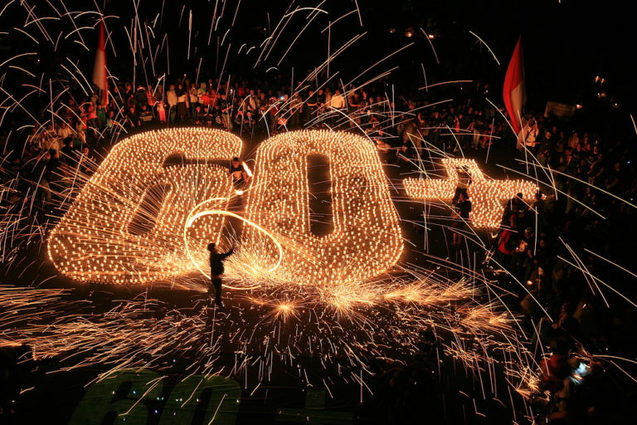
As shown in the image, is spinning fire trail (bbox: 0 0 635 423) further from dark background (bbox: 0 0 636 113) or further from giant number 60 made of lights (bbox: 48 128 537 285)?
dark background (bbox: 0 0 636 113)

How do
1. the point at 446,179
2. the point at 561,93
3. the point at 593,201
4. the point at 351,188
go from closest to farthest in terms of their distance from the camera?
the point at 593,201, the point at 351,188, the point at 446,179, the point at 561,93

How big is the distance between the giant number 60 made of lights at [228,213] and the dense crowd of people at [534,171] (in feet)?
4.26

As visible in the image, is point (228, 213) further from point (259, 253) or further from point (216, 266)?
point (259, 253)

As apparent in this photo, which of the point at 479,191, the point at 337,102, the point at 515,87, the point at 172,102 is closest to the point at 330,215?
the point at 479,191

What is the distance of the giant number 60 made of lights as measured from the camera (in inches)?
348

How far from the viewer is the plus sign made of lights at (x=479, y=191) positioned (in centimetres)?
1153

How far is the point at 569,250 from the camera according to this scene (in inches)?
317

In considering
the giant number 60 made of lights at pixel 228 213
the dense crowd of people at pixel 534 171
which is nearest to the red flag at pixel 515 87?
the dense crowd of people at pixel 534 171

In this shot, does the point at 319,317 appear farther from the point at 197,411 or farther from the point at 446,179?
the point at 446,179

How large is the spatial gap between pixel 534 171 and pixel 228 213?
1111 centimetres

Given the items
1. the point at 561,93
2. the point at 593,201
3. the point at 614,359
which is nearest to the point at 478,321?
the point at 614,359

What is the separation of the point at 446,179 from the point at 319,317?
7710 millimetres

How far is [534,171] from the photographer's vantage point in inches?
592

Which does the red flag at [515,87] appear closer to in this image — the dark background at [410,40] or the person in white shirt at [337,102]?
the person in white shirt at [337,102]
